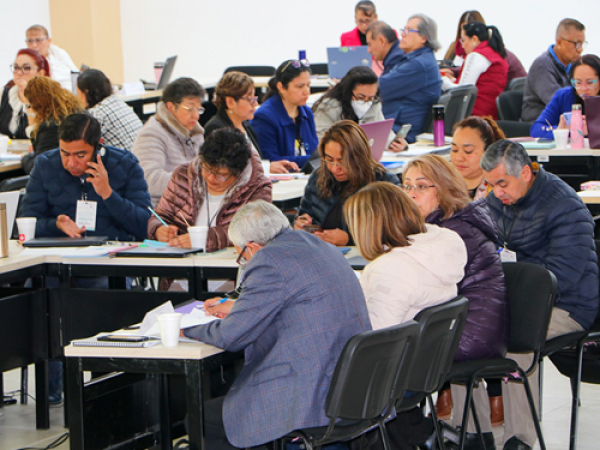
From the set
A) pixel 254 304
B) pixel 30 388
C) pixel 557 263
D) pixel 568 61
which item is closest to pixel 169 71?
pixel 568 61

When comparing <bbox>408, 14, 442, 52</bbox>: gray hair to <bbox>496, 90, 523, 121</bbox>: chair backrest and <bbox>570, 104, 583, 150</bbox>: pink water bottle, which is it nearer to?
<bbox>496, 90, 523, 121</bbox>: chair backrest

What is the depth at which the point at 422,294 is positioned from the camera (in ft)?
8.64

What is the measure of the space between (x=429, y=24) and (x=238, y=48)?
16.4 ft

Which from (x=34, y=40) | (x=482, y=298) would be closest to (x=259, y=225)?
(x=482, y=298)

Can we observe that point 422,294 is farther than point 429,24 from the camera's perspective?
No

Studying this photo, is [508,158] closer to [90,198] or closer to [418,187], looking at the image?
[418,187]

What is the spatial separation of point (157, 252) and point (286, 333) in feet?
3.73

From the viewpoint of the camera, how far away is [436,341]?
2.61 metres

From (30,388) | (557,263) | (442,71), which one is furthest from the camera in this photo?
(442,71)

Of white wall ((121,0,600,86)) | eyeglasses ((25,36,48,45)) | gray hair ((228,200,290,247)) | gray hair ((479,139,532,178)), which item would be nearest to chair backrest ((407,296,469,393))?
gray hair ((228,200,290,247))

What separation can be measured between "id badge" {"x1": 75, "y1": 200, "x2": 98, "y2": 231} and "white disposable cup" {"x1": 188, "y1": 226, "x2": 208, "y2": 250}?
0.66m

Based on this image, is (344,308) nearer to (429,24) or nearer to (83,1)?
(429,24)

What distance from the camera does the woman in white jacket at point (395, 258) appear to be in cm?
262

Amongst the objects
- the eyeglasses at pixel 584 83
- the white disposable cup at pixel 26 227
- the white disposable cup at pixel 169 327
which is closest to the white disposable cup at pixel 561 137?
the eyeglasses at pixel 584 83
